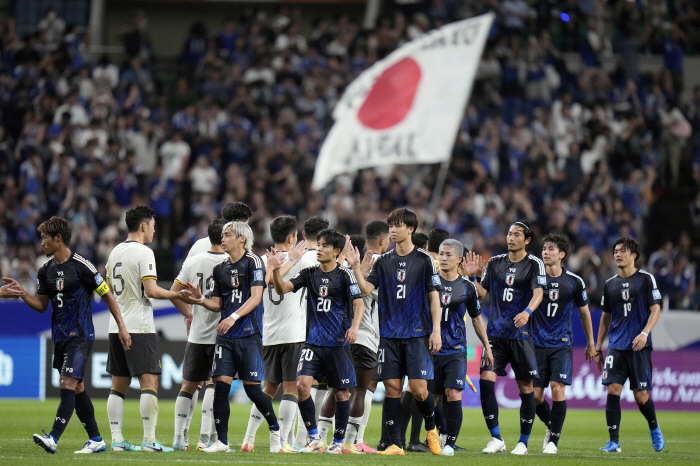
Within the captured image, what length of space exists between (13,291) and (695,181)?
21.5 meters

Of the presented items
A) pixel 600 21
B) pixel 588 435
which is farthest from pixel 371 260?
pixel 600 21

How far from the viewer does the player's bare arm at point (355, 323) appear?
10.6m

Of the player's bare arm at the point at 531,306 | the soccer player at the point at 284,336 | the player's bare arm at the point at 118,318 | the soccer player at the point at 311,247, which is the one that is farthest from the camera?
the player's bare arm at the point at 531,306

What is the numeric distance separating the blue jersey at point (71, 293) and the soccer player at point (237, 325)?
1.01m

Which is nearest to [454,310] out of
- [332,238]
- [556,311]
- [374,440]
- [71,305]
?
[556,311]

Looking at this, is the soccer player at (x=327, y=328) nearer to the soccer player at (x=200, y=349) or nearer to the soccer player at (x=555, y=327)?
the soccer player at (x=200, y=349)

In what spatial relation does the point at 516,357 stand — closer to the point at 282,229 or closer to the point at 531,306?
the point at 531,306

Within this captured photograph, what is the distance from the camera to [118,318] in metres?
10.5

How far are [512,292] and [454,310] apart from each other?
2.74 feet

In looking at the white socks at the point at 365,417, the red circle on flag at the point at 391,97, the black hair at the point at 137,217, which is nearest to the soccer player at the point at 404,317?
the white socks at the point at 365,417

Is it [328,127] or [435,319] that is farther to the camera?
[328,127]

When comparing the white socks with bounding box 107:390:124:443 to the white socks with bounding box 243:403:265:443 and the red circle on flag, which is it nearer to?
the white socks with bounding box 243:403:265:443

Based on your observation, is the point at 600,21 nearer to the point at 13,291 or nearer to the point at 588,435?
the point at 588,435

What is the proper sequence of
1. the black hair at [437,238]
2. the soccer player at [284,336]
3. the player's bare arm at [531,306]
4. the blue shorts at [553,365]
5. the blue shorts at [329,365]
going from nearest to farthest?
the blue shorts at [329,365]
the soccer player at [284,336]
the player's bare arm at [531,306]
the black hair at [437,238]
the blue shorts at [553,365]
